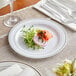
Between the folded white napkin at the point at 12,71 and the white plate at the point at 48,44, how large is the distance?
10 cm

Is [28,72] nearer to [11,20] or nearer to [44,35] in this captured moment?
[44,35]

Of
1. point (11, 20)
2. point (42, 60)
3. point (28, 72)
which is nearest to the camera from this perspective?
point (28, 72)

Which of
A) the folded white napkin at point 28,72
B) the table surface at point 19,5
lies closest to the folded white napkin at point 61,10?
the table surface at point 19,5

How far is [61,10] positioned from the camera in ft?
3.58

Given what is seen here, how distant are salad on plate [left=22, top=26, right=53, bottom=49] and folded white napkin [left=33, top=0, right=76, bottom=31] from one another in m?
0.13

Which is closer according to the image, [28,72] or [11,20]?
[28,72]

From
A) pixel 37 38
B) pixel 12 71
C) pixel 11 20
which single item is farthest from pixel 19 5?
pixel 12 71

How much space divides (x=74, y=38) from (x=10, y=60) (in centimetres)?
28

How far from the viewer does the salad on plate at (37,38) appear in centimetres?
90

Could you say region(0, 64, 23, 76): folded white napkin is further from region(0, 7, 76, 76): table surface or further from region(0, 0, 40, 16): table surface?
region(0, 0, 40, 16): table surface

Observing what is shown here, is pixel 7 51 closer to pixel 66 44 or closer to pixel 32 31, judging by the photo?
pixel 32 31

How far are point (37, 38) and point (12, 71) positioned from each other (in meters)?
0.20

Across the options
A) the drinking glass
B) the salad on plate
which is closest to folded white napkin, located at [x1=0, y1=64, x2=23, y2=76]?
the salad on plate

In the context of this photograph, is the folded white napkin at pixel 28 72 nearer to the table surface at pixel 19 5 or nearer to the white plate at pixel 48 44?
the white plate at pixel 48 44
